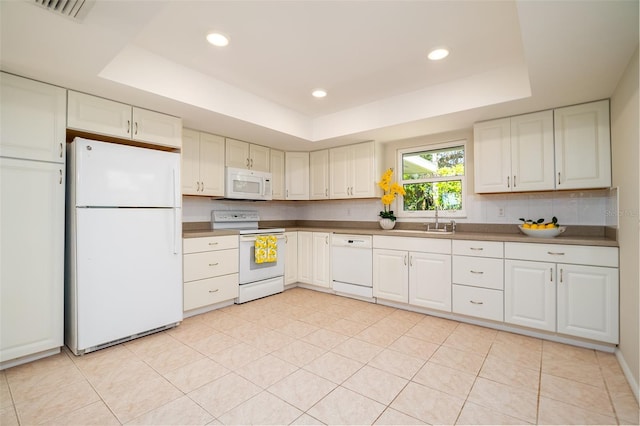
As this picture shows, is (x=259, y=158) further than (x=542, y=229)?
Yes

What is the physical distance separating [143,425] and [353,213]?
3.61m

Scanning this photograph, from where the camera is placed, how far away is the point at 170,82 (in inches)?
105

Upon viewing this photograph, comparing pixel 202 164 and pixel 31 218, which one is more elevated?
pixel 202 164

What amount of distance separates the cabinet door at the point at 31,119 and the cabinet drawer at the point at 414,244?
3.15 m

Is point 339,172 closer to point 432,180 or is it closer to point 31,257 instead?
point 432,180

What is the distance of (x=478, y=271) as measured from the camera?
3.01 meters

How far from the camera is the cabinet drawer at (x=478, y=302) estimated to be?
290 cm

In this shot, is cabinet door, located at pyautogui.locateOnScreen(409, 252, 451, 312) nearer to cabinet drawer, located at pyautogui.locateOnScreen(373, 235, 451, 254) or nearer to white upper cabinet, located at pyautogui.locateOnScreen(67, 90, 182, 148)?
cabinet drawer, located at pyautogui.locateOnScreen(373, 235, 451, 254)

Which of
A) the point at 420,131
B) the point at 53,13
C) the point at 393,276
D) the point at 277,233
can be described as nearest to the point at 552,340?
Answer: the point at 393,276

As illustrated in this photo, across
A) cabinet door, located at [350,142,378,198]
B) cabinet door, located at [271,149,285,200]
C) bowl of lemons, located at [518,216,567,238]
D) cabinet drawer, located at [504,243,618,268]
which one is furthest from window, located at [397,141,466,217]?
cabinet door, located at [271,149,285,200]

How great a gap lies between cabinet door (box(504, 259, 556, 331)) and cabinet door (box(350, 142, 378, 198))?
187 cm

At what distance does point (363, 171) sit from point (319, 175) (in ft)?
2.51

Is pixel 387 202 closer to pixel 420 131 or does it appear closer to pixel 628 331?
pixel 420 131

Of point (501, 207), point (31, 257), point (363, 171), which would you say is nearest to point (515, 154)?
point (501, 207)
